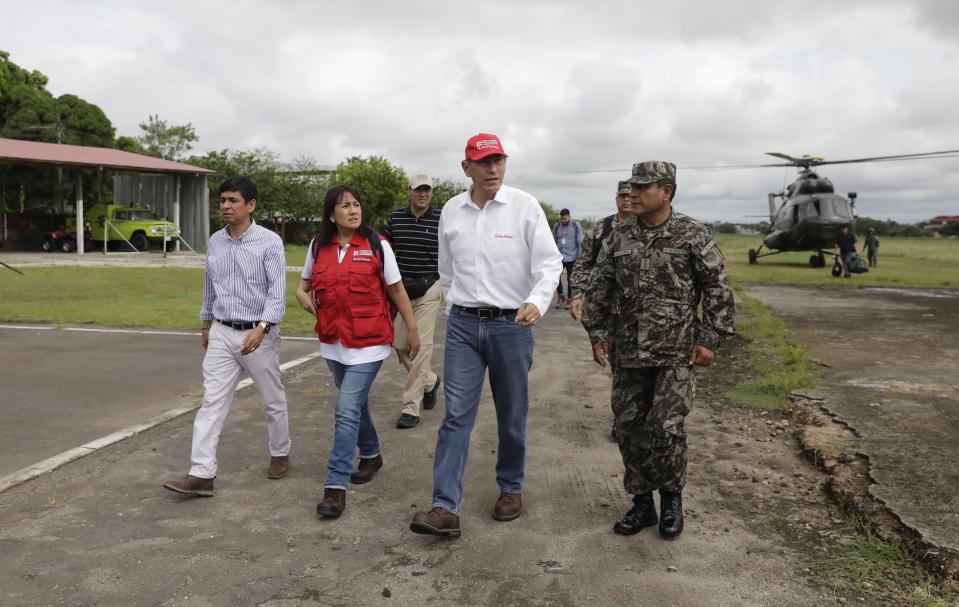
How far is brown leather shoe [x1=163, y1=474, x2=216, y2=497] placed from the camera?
4.38 meters

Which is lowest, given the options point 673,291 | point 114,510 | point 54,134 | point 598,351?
point 114,510

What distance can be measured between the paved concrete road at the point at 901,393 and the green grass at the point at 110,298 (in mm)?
7192

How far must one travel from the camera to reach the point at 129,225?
34344 mm

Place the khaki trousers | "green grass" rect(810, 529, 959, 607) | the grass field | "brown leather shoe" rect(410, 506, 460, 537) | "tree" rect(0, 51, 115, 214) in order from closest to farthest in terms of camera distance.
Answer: "green grass" rect(810, 529, 959, 607) < "brown leather shoe" rect(410, 506, 460, 537) < the khaki trousers < the grass field < "tree" rect(0, 51, 115, 214)

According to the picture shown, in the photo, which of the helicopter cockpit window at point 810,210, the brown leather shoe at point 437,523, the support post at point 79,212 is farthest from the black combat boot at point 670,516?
the support post at point 79,212

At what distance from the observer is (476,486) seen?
474 cm

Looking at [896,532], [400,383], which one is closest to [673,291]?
[896,532]

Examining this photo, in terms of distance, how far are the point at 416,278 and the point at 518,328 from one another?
2242 millimetres

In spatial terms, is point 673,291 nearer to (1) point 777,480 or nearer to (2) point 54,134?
(1) point 777,480

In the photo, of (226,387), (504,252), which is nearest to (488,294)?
(504,252)

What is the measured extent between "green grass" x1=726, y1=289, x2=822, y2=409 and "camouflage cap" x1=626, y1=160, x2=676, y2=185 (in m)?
3.49

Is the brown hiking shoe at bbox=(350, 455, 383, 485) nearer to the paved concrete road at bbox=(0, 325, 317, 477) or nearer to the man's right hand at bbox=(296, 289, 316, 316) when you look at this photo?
the man's right hand at bbox=(296, 289, 316, 316)

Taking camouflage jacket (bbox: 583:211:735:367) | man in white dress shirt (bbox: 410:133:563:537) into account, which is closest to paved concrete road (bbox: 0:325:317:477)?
man in white dress shirt (bbox: 410:133:563:537)

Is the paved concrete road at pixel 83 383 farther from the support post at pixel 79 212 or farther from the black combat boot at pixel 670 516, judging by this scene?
the support post at pixel 79 212
